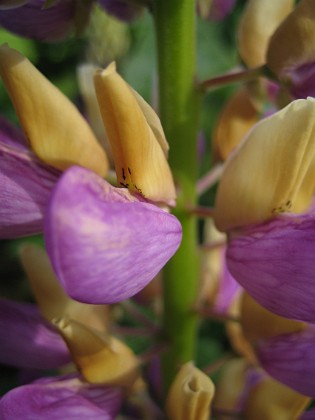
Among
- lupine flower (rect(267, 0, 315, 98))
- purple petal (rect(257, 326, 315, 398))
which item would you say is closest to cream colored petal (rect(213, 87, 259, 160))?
lupine flower (rect(267, 0, 315, 98))

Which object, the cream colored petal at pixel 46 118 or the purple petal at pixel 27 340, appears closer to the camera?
the cream colored petal at pixel 46 118

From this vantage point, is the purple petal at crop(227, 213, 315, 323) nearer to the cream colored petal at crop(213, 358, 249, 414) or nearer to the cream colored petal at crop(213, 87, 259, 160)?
the cream colored petal at crop(213, 87, 259, 160)

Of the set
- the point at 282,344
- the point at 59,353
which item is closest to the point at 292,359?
the point at 282,344

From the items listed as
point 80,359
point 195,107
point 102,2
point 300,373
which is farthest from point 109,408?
point 102,2

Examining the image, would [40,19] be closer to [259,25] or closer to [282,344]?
[259,25]

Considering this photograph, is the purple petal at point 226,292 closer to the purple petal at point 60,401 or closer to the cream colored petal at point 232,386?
the cream colored petal at point 232,386

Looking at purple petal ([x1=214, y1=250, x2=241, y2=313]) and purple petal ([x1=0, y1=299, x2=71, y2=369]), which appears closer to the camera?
purple petal ([x1=0, y1=299, x2=71, y2=369])

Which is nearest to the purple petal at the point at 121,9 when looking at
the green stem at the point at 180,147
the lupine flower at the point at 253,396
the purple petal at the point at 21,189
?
the green stem at the point at 180,147
